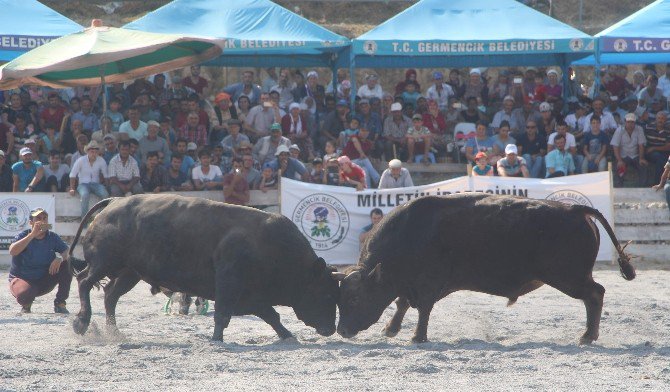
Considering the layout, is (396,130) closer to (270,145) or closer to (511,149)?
(270,145)

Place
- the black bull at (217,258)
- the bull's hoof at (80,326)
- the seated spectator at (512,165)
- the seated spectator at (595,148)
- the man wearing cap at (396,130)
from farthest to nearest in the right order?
the man wearing cap at (396,130)
the seated spectator at (595,148)
the seated spectator at (512,165)
the bull's hoof at (80,326)
the black bull at (217,258)

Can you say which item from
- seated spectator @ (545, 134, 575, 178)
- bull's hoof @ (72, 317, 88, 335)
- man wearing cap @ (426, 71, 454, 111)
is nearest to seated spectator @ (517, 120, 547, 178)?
seated spectator @ (545, 134, 575, 178)

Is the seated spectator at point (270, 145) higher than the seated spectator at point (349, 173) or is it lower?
higher

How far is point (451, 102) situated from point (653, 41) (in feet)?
12.7

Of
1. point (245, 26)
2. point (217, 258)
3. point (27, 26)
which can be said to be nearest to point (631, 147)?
point (245, 26)

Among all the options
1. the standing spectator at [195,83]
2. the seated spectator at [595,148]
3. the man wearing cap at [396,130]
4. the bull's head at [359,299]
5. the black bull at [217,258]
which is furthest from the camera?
the standing spectator at [195,83]

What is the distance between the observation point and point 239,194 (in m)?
15.7

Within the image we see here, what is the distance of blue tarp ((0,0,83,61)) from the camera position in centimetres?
1747

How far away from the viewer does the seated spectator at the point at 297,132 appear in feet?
61.0

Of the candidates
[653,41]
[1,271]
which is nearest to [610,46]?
[653,41]

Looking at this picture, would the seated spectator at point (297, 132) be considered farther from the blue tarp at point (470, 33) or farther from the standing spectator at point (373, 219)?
the standing spectator at point (373, 219)

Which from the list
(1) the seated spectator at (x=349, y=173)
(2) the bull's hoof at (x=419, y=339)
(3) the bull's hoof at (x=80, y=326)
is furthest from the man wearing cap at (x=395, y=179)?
(3) the bull's hoof at (x=80, y=326)

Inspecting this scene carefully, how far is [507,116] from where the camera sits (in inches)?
758

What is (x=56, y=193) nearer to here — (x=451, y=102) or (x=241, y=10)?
(x=241, y=10)
